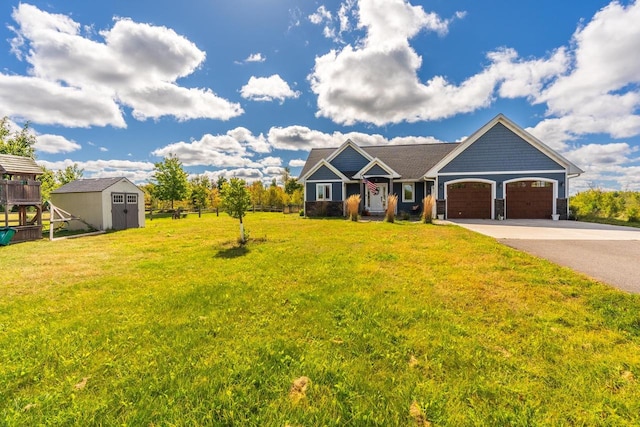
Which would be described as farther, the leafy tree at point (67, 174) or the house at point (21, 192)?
the leafy tree at point (67, 174)

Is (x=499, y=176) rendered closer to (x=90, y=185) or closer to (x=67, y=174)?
(x=90, y=185)

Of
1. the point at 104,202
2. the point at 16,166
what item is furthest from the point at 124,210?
the point at 16,166

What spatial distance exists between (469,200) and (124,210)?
22636 millimetres

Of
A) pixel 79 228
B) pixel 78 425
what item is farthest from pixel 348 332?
pixel 79 228

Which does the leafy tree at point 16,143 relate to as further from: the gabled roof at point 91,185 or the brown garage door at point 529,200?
the brown garage door at point 529,200

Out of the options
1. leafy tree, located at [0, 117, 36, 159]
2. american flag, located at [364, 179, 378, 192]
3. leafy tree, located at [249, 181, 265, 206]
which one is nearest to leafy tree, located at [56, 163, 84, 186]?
leafy tree, located at [0, 117, 36, 159]

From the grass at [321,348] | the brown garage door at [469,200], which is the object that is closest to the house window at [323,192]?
the brown garage door at [469,200]

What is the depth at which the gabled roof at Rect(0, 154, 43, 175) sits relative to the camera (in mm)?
12571

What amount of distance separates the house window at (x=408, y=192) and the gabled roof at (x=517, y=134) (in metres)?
3.22

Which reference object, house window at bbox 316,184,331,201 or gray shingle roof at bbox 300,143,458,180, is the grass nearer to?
house window at bbox 316,184,331,201

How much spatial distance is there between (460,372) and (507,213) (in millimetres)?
18096

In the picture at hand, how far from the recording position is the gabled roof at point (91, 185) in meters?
16.7

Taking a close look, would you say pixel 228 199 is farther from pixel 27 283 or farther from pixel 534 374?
pixel 534 374

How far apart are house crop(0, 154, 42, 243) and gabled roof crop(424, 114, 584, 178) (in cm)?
2218
